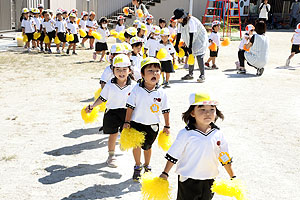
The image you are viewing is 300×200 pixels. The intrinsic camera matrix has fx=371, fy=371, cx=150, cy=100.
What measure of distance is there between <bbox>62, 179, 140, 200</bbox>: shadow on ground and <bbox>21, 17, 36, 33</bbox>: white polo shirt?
12.1 m

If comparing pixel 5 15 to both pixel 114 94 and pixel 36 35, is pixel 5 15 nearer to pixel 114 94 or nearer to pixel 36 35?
pixel 36 35

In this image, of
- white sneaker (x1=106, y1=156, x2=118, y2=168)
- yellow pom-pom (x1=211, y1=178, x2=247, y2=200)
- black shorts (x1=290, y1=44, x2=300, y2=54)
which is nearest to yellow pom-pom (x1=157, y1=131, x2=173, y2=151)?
white sneaker (x1=106, y1=156, x2=118, y2=168)

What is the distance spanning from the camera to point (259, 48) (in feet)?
37.6

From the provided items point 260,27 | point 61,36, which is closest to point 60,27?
point 61,36

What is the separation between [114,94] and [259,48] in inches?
304

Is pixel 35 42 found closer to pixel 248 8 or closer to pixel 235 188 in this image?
pixel 235 188

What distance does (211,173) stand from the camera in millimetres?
3197

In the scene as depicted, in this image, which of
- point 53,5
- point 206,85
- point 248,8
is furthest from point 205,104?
point 248,8

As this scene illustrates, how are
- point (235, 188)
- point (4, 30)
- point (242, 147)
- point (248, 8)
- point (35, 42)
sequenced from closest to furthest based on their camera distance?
point (235, 188) < point (242, 147) < point (35, 42) < point (4, 30) < point (248, 8)

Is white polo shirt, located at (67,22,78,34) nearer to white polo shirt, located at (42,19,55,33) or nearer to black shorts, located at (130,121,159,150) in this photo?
white polo shirt, located at (42,19,55,33)

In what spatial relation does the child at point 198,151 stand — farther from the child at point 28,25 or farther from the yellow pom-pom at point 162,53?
the child at point 28,25

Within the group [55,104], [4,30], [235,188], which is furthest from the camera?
[4,30]

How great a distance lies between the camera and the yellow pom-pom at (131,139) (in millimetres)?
4215

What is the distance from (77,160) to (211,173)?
2.53 m
